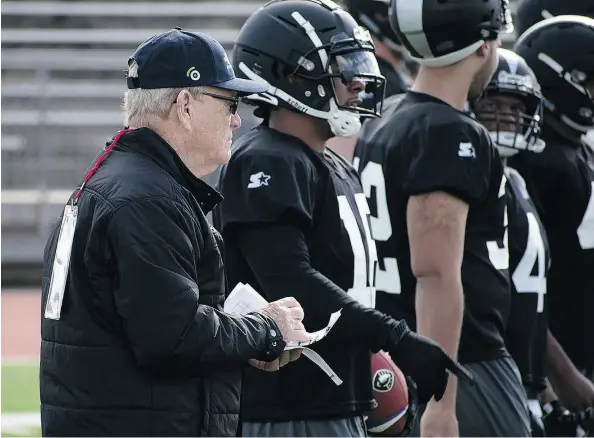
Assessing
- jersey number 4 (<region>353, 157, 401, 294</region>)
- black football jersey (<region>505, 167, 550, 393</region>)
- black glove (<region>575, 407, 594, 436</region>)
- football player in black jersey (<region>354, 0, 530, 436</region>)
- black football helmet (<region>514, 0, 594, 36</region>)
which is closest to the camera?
football player in black jersey (<region>354, 0, 530, 436</region>)

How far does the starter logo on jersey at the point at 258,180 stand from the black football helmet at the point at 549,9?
314 cm

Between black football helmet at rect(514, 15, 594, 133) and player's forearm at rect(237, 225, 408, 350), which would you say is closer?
player's forearm at rect(237, 225, 408, 350)

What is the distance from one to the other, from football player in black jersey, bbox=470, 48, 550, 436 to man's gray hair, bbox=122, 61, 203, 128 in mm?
2006

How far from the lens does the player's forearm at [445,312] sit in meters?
3.98

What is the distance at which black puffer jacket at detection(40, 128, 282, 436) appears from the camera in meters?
2.66

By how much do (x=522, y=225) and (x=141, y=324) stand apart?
7.84 ft

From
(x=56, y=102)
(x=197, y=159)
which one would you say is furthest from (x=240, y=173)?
(x=56, y=102)

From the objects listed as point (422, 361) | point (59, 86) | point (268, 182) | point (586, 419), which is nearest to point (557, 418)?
point (586, 419)

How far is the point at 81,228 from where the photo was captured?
276 centimetres

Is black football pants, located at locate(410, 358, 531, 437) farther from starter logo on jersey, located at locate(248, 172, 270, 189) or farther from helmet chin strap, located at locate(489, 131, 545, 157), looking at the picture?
starter logo on jersey, located at locate(248, 172, 270, 189)

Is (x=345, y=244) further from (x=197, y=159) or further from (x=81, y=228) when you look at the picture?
(x=81, y=228)

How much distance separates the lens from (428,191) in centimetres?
404


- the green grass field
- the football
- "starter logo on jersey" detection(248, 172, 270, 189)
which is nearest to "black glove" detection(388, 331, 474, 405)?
the football

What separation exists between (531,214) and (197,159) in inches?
85.3
